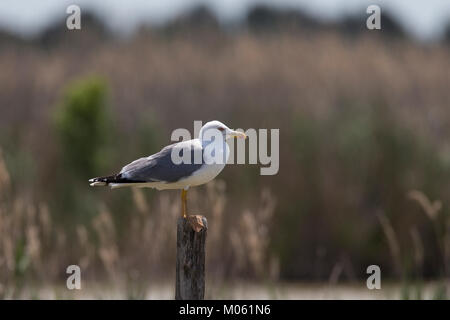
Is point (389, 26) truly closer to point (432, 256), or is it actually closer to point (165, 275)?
point (432, 256)

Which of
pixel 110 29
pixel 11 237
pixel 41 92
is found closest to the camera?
pixel 11 237

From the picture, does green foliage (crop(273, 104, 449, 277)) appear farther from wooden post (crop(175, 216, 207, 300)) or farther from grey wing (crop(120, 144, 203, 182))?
grey wing (crop(120, 144, 203, 182))

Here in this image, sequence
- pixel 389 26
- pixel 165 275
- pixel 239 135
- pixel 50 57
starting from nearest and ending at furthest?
pixel 239 135 < pixel 165 275 < pixel 50 57 < pixel 389 26

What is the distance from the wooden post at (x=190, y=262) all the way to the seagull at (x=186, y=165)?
0.25m

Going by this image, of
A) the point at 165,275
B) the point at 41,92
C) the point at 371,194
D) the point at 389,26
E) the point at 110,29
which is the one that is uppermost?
the point at 389,26

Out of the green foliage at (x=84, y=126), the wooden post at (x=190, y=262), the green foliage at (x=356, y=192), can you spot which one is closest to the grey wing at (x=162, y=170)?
the wooden post at (x=190, y=262)

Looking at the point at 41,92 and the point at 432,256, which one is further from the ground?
the point at 41,92

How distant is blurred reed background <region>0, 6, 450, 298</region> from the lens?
24.0 ft

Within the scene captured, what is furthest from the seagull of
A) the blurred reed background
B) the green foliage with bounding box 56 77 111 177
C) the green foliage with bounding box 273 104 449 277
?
the green foliage with bounding box 56 77 111 177

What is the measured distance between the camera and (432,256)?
31.5ft

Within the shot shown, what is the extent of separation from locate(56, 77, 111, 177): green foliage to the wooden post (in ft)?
19.8

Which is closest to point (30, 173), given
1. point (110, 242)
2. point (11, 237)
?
point (110, 242)

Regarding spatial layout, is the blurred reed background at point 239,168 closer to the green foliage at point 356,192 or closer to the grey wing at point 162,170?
the green foliage at point 356,192

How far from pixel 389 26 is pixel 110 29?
18214mm
